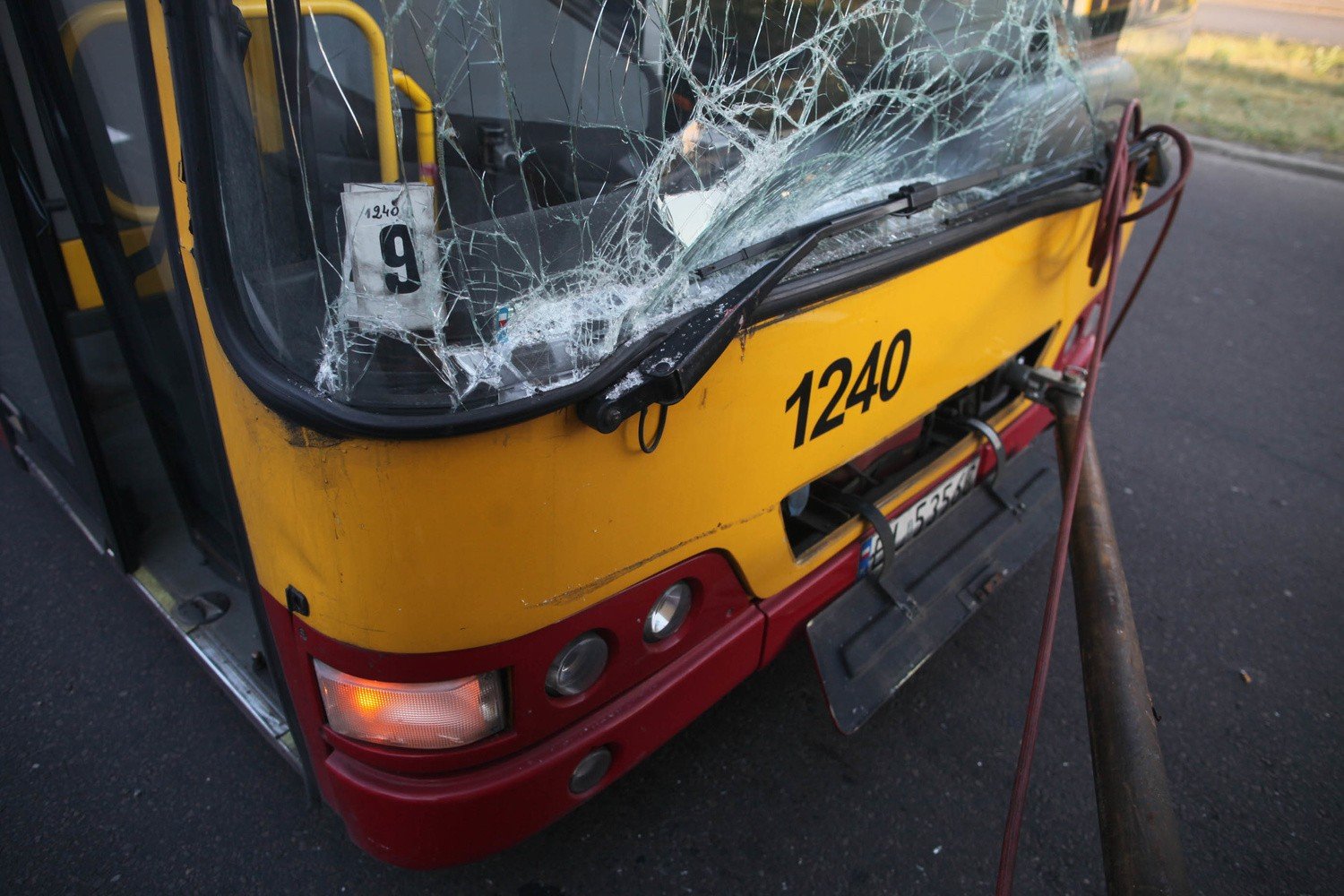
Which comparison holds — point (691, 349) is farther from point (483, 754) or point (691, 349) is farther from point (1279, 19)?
point (1279, 19)

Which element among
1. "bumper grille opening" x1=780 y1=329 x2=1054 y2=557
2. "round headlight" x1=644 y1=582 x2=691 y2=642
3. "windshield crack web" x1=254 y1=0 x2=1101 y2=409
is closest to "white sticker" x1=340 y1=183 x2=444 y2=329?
"windshield crack web" x1=254 y1=0 x2=1101 y2=409

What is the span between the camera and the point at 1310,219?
6.39 meters

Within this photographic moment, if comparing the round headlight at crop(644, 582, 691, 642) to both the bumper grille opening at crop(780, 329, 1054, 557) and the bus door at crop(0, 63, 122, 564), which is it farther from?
the bus door at crop(0, 63, 122, 564)

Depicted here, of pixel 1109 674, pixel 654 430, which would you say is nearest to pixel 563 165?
pixel 654 430

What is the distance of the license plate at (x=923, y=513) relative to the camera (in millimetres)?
1911

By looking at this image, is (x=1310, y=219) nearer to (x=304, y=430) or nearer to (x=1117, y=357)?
(x=1117, y=357)

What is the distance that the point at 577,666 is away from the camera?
1411 millimetres

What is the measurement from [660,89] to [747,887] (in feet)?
5.39

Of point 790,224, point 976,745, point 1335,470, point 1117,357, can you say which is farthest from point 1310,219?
point 790,224

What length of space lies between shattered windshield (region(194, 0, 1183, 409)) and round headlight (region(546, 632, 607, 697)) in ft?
1.60

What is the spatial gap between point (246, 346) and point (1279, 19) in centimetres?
1810

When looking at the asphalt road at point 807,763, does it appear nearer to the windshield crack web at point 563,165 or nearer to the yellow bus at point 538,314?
the yellow bus at point 538,314

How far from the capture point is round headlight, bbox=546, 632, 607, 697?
1.38 metres

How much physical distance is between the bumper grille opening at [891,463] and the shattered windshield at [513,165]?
59 centimetres
